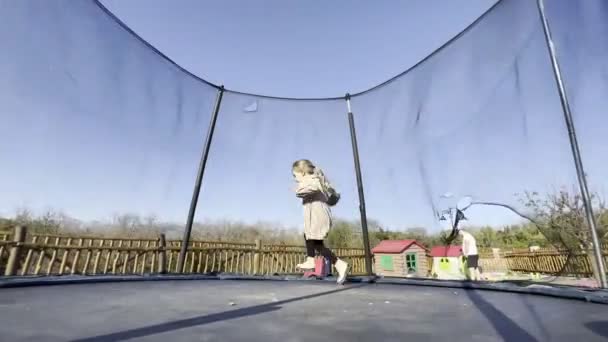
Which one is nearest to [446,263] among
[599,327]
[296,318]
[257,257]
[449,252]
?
[449,252]

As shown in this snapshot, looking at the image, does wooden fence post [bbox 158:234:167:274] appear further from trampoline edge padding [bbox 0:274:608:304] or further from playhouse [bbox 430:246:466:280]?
playhouse [bbox 430:246:466:280]

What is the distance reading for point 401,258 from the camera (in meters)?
9.57

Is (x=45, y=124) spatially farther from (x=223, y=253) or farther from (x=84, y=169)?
(x=223, y=253)

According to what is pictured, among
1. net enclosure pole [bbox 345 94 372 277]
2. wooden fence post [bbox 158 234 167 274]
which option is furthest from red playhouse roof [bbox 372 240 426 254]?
net enclosure pole [bbox 345 94 372 277]

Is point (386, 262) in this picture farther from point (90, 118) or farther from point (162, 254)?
point (90, 118)

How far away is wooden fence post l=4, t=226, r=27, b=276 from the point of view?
3.64m

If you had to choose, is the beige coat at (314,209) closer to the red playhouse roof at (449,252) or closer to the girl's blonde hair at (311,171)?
the girl's blonde hair at (311,171)

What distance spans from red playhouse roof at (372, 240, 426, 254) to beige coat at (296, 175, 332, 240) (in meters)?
7.92

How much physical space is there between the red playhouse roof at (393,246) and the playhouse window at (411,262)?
0.28 metres

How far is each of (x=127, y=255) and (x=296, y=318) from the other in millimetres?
4849

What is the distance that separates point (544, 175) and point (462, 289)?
0.81 m

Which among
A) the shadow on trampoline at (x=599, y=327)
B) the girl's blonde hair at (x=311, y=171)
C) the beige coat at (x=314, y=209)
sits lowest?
the shadow on trampoline at (x=599, y=327)

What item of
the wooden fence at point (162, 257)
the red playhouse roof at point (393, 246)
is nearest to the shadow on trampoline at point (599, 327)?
the wooden fence at point (162, 257)

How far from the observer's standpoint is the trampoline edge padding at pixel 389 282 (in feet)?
4.50
